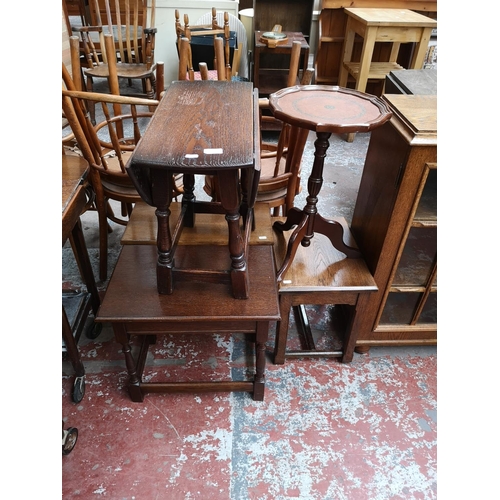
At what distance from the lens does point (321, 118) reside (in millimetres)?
1152

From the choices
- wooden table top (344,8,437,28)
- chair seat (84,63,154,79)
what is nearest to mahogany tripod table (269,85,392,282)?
wooden table top (344,8,437,28)

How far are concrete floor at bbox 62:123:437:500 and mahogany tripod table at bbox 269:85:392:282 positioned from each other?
1.71 ft

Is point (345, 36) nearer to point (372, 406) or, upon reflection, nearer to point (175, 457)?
point (372, 406)

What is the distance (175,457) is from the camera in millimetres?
1374

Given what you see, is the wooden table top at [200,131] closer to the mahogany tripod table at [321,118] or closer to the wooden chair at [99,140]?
the mahogany tripod table at [321,118]

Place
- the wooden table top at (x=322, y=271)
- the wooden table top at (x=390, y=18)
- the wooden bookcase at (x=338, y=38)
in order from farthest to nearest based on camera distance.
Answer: the wooden bookcase at (x=338, y=38)
the wooden table top at (x=390, y=18)
the wooden table top at (x=322, y=271)

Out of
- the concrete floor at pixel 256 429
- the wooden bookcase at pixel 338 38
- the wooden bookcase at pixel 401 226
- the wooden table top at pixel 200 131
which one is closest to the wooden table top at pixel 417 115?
the wooden bookcase at pixel 401 226

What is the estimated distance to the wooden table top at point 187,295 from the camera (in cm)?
123

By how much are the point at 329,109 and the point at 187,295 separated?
0.76 metres

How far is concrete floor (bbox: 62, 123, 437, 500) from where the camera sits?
1.31m

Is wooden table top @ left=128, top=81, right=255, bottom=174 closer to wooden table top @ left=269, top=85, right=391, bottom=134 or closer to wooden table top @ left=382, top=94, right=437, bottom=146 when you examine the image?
wooden table top @ left=269, top=85, right=391, bottom=134

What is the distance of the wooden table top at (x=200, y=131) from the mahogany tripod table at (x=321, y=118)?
0.13 metres

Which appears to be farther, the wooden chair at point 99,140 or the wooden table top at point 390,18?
the wooden table top at point 390,18

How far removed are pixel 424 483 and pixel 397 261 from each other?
2.53 feet
